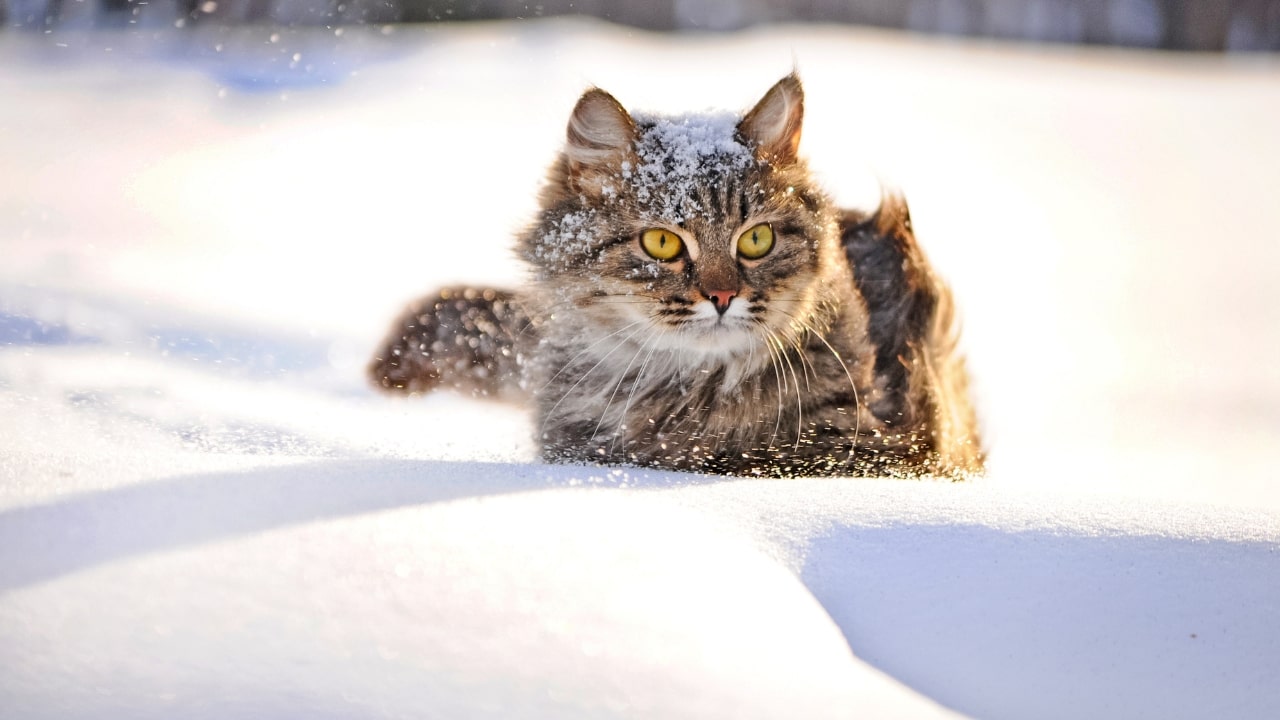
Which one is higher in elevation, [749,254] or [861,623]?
[749,254]

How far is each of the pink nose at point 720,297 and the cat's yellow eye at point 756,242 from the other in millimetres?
98

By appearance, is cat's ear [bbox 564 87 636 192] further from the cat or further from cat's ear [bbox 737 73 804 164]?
cat's ear [bbox 737 73 804 164]

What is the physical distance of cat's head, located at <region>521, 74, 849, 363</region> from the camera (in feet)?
5.04

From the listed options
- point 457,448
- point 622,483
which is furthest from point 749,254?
point 457,448

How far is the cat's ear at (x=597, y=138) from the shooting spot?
1570 millimetres

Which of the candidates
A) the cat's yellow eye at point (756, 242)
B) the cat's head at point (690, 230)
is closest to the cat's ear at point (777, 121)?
the cat's head at point (690, 230)

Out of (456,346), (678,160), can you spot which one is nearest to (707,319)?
(678,160)

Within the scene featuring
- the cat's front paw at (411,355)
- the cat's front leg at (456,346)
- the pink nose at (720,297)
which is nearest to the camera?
the pink nose at (720,297)

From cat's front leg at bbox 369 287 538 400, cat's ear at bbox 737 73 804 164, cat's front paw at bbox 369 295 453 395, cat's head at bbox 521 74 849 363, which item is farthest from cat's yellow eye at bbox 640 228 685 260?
cat's front paw at bbox 369 295 453 395

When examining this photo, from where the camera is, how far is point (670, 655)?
916 mm

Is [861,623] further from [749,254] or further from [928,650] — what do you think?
[749,254]

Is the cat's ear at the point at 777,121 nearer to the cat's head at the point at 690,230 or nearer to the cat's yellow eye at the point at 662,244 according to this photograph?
the cat's head at the point at 690,230

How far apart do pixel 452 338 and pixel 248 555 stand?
1170 millimetres

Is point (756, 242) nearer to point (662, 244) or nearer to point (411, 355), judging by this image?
point (662, 244)
